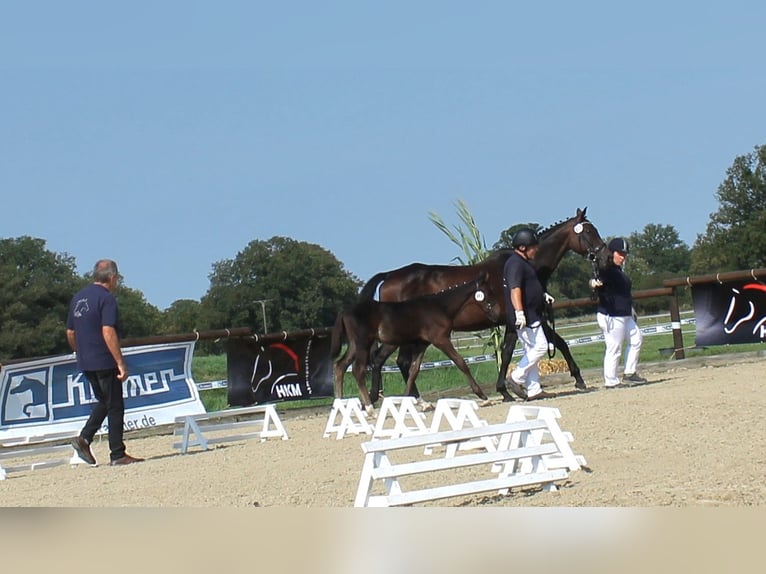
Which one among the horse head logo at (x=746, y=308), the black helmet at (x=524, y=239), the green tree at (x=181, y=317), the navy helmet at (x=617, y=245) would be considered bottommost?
the green tree at (x=181, y=317)

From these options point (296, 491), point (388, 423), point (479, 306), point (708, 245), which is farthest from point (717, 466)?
point (708, 245)

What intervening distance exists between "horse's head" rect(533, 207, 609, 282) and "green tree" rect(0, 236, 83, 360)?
5128 cm

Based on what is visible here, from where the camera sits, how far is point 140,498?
771 centimetres

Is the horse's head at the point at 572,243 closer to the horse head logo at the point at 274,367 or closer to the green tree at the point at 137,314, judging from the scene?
the horse head logo at the point at 274,367

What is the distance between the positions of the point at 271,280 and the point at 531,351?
62013 millimetres

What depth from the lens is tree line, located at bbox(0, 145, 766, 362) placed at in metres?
66.1

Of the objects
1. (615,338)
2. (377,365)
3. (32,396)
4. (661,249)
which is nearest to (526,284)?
(615,338)

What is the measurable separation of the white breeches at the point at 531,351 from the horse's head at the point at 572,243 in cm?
182

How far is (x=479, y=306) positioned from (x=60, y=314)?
60894 millimetres

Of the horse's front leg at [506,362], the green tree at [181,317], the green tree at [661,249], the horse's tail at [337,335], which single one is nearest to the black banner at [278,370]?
the horse's tail at [337,335]

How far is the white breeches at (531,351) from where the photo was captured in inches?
480

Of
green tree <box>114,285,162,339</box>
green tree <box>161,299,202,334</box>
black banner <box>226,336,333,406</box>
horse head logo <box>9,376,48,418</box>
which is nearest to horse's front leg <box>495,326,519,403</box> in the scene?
black banner <box>226,336,333,406</box>

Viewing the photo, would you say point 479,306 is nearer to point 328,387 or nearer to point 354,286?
point 328,387

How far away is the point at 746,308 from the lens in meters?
17.2
